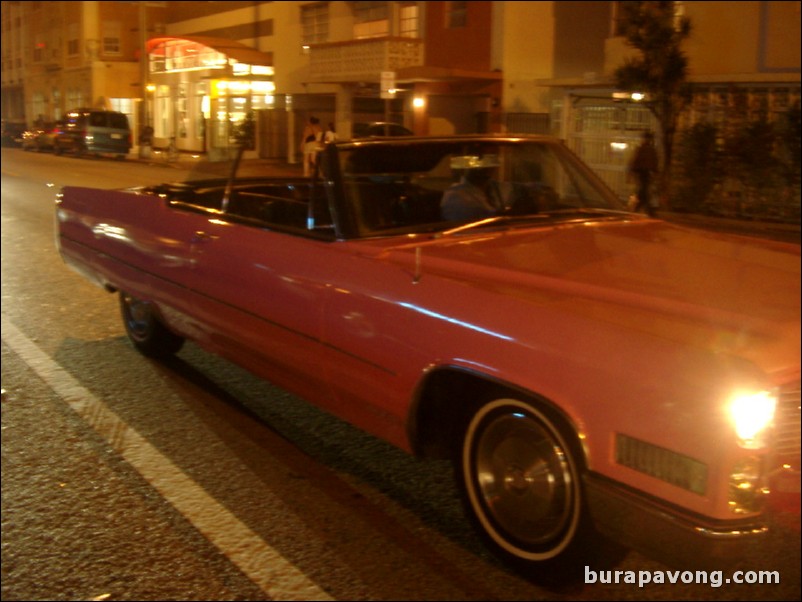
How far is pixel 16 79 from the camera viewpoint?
30.5 feet

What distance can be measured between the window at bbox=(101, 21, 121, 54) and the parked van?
88cm

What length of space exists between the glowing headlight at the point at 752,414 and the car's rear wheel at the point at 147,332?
4149 millimetres

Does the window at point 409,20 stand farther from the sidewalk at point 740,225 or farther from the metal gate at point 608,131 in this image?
the sidewalk at point 740,225

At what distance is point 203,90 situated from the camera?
6559 millimetres

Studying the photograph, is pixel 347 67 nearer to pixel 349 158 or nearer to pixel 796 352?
pixel 349 158

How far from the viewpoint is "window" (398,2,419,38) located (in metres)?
23.4

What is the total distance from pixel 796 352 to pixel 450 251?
1.56 metres

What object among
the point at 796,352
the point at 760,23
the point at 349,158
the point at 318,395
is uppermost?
the point at 760,23

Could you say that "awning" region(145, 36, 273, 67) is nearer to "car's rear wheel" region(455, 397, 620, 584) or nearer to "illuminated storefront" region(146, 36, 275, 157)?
"illuminated storefront" region(146, 36, 275, 157)

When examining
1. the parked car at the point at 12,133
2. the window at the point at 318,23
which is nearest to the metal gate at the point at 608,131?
the window at the point at 318,23

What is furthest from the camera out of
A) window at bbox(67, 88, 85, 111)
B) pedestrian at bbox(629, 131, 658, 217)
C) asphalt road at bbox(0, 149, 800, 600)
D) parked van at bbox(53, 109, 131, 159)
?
pedestrian at bbox(629, 131, 658, 217)

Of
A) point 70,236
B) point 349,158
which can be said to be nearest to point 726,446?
point 349,158

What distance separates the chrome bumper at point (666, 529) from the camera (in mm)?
2463

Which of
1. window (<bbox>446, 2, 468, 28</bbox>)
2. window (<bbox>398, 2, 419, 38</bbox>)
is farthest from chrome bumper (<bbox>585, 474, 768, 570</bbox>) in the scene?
window (<bbox>398, 2, 419, 38</bbox>)
